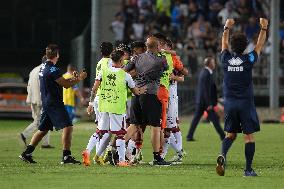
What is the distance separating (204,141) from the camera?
29.6m

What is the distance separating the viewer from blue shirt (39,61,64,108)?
21406mm

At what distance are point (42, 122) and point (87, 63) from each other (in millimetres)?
22968

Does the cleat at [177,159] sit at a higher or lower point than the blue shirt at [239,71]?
lower

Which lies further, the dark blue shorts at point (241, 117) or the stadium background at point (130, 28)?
the stadium background at point (130, 28)

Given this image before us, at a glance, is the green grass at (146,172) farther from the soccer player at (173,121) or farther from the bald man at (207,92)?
the bald man at (207,92)

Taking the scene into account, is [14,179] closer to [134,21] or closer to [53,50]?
[53,50]

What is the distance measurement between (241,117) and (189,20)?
26749mm

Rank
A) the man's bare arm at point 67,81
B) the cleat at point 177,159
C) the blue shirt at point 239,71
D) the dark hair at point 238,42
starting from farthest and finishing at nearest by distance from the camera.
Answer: the cleat at point 177,159
the man's bare arm at point 67,81
the blue shirt at point 239,71
the dark hair at point 238,42

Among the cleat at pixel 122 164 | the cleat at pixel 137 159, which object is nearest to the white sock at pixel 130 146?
the cleat at pixel 137 159

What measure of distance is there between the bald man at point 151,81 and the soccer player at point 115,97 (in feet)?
0.59

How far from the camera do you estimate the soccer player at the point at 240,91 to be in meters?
18.6

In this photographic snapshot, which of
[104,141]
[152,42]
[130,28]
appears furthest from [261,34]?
[130,28]

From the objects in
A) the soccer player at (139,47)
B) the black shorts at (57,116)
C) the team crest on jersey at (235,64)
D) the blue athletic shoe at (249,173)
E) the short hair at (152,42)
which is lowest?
the blue athletic shoe at (249,173)

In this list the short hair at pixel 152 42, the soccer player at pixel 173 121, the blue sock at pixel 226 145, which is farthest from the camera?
the soccer player at pixel 173 121
